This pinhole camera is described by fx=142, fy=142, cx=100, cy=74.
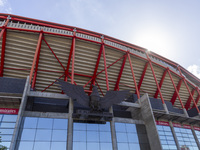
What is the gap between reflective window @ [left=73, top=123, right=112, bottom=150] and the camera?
54.7 ft

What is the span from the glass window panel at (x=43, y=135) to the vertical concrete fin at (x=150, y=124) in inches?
538

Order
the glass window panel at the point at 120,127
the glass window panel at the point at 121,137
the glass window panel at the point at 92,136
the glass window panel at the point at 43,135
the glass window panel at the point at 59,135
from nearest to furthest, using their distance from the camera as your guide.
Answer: the glass window panel at the point at 43,135 < the glass window panel at the point at 59,135 < the glass window panel at the point at 92,136 < the glass window panel at the point at 121,137 < the glass window panel at the point at 120,127

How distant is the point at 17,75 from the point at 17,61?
3012mm

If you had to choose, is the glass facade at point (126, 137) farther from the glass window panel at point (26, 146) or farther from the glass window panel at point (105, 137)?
the glass window panel at point (26, 146)

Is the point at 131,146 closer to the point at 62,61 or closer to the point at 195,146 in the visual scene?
the point at 195,146

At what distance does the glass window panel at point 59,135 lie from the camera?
52.2 ft

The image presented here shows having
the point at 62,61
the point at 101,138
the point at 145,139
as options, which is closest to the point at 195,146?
the point at 145,139

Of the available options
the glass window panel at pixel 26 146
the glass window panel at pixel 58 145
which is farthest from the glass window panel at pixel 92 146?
the glass window panel at pixel 26 146

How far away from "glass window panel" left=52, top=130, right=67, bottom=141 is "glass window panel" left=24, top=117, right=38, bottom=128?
2.42 meters

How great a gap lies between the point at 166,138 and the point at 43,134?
60.4 feet

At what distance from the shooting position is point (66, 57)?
88.9 ft

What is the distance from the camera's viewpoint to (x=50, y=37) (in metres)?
24.7

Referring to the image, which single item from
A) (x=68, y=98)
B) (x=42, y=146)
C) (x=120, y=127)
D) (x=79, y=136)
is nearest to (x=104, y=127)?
(x=120, y=127)

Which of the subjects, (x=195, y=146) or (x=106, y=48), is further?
(x=106, y=48)
